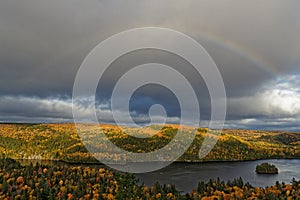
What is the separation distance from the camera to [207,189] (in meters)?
159

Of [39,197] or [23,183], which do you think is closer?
[39,197]

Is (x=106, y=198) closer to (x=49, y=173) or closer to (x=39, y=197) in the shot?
(x=39, y=197)

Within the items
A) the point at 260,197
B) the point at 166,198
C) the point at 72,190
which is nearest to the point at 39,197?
the point at 72,190

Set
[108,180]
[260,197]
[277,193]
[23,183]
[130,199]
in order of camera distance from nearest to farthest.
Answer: [130,199] → [260,197] → [277,193] → [23,183] → [108,180]

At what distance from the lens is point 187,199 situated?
137 m

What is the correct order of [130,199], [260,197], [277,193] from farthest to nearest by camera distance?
[277,193], [260,197], [130,199]

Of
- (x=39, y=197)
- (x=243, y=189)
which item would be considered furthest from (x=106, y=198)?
(x=243, y=189)

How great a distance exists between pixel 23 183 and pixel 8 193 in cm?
2239

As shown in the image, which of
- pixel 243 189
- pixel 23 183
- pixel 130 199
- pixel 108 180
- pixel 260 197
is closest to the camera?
pixel 130 199

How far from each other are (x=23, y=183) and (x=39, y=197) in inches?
1622

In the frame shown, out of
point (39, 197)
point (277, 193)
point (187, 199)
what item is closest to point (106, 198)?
point (39, 197)

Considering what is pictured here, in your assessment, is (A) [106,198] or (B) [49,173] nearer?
(A) [106,198]

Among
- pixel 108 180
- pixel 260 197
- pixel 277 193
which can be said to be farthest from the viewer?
pixel 108 180

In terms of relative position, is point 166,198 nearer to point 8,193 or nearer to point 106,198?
point 106,198
